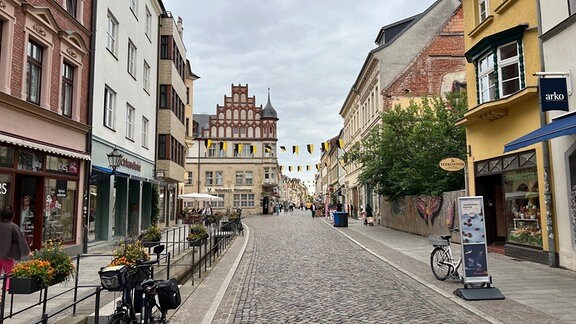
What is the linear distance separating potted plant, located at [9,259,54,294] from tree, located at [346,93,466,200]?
18.5 metres

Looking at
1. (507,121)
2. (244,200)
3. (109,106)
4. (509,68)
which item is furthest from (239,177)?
(509,68)

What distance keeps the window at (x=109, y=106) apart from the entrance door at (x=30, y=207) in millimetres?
5416

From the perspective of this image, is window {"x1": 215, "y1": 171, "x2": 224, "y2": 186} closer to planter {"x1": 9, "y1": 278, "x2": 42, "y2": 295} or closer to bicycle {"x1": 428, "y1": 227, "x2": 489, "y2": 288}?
bicycle {"x1": 428, "y1": 227, "x2": 489, "y2": 288}

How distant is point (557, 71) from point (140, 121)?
1868cm

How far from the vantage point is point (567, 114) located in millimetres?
10883

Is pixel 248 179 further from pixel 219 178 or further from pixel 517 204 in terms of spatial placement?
pixel 517 204

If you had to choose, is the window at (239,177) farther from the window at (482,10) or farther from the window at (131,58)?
the window at (482,10)

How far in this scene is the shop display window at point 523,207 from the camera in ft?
41.8

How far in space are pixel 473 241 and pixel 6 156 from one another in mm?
11203

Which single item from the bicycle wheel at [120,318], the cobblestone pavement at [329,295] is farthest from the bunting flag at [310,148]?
the bicycle wheel at [120,318]

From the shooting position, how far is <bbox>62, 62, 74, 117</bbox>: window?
574 inches

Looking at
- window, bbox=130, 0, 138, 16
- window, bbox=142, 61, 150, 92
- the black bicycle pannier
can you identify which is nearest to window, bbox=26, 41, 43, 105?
window, bbox=130, 0, 138, 16

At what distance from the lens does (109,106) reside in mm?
18625

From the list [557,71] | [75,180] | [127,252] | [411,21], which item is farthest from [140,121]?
[411,21]
